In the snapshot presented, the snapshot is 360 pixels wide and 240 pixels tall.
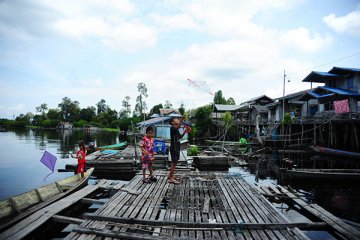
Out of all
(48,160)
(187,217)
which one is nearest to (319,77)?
(187,217)

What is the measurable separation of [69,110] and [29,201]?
10340 cm

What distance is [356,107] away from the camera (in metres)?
25.3

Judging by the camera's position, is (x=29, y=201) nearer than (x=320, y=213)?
No

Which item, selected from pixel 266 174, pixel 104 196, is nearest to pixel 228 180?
pixel 104 196

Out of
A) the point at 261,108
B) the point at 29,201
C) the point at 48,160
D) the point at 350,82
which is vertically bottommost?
the point at 29,201

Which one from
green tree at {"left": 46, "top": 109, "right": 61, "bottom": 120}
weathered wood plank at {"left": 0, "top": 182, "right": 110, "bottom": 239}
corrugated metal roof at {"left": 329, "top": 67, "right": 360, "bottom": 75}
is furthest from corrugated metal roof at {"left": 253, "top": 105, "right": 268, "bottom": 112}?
green tree at {"left": 46, "top": 109, "right": 61, "bottom": 120}

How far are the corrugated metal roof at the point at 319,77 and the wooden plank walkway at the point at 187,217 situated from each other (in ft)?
91.0

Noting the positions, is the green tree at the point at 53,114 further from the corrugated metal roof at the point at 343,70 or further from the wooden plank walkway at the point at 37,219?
the wooden plank walkway at the point at 37,219

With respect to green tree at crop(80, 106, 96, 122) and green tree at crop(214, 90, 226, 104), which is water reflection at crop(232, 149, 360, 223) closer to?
green tree at crop(214, 90, 226, 104)

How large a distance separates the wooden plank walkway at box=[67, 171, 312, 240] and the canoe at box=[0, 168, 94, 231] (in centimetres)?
234

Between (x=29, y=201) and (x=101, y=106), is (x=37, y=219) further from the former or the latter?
(x=101, y=106)

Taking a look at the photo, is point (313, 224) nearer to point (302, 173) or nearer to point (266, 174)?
point (302, 173)

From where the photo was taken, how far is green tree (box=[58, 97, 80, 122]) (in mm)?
97812

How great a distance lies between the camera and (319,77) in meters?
29.4
